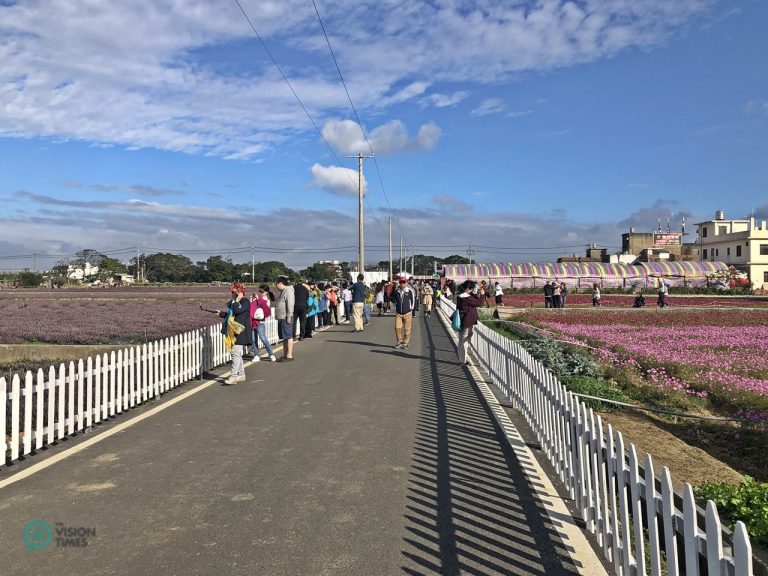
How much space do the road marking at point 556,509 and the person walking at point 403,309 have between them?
7.41 meters

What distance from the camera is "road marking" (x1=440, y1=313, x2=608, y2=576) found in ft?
13.1

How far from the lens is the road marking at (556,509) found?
3.98 metres

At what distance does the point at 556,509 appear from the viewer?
4871 millimetres

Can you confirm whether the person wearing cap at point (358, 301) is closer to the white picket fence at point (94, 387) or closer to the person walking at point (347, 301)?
the person walking at point (347, 301)

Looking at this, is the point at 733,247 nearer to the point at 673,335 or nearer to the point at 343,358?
the point at 673,335

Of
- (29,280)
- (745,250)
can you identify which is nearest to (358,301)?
(745,250)

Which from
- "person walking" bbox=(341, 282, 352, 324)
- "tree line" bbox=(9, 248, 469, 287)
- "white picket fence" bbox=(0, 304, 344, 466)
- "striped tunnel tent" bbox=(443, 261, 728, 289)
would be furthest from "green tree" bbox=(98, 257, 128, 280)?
"white picket fence" bbox=(0, 304, 344, 466)

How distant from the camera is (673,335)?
18.0 m

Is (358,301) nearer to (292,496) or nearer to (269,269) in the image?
(292,496)

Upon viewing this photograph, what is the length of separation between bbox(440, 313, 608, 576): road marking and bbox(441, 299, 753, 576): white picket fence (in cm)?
11

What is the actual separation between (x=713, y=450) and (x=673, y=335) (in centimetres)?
1166

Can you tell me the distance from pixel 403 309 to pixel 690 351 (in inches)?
267

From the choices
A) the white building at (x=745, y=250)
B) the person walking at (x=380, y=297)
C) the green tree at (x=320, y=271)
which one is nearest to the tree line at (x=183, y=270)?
the green tree at (x=320, y=271)

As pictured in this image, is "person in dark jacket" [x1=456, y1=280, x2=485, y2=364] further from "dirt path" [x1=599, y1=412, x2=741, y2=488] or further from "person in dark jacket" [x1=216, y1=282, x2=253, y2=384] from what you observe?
"dirt path" [x1=599, y1=412, x2=741, y2=488]
